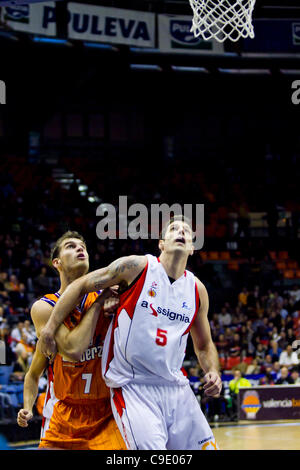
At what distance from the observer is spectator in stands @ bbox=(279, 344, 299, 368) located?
14.1m

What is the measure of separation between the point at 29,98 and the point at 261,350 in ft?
35.7

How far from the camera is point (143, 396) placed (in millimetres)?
4199

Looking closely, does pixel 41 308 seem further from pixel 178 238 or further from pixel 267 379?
pixel 267 379

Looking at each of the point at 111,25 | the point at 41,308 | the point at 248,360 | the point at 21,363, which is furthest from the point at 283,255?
the point at 41,308

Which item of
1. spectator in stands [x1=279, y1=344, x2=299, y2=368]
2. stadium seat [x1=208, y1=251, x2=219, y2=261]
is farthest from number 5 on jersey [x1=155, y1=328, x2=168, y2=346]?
stadium seat [x1=208, y1=251, x2=219, y2=261]

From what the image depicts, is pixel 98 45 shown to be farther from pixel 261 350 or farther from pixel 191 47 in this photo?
pixel 261 350

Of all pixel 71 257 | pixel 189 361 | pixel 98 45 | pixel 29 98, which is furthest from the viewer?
pixel 29 98

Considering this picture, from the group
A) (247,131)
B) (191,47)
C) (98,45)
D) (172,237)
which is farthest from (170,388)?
(247,131)

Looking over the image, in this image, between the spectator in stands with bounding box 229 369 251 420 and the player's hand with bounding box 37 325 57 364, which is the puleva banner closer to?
the spectator in stands with bounding box 229 369 251 420

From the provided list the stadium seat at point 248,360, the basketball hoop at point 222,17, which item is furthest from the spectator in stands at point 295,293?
the basketball hoop at point 222,17

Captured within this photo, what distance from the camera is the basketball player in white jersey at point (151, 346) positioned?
13.7 feet

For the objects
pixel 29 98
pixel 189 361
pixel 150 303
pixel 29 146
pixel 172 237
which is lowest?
pixel 189 361

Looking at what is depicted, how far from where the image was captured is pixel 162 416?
419cm

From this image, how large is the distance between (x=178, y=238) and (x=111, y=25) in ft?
42.2
